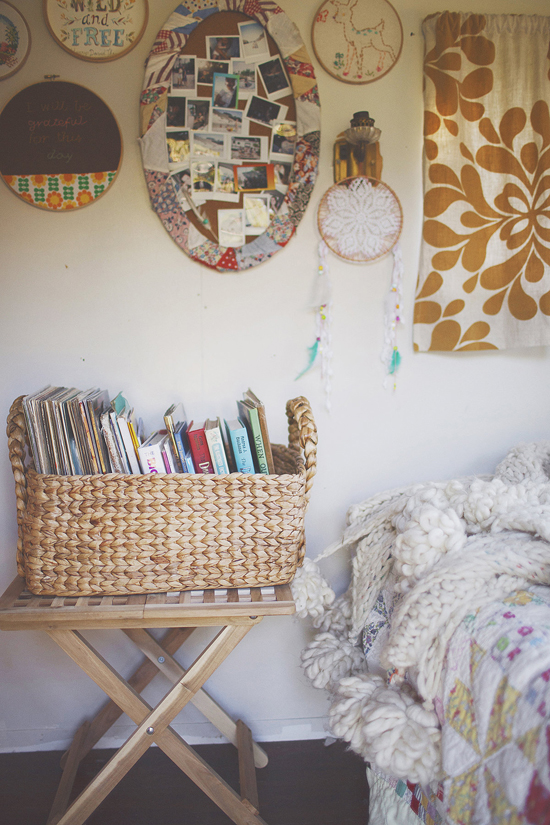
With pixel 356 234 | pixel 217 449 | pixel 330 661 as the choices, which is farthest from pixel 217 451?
pixel 356 234

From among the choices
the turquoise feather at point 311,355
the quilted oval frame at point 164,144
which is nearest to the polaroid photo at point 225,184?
the quilted oval frame at point 164,144

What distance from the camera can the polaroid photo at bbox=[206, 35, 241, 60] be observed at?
4.48 ft

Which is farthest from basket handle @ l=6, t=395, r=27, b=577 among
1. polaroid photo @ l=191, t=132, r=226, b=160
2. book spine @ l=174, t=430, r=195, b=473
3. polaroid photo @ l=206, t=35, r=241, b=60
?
polaroid photo @ l=206, t=35, r=241, b=60

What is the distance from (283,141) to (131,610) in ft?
4.23

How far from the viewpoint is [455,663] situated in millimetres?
831

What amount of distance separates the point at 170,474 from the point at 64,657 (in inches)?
36.1

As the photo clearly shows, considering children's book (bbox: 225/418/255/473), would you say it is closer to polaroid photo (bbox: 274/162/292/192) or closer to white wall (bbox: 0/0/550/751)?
white wall (bbox: 0/0/550/751)

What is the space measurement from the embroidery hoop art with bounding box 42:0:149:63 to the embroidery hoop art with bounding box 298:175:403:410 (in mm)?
672

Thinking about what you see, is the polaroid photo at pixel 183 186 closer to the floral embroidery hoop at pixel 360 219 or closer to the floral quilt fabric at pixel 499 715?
the floral embroidery hoop at pixel 360 219

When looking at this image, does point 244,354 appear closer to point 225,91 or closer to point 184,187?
point 184,187

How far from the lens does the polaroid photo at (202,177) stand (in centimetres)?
140

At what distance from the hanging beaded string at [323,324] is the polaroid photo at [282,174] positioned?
0.63 ft

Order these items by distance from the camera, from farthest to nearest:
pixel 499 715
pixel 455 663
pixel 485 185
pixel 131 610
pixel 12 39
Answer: pixel 485 185, pixel 12 39, pixel 131 610, pixel 455 663, pixel 499 715

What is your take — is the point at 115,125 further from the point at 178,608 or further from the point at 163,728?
the point at 163,728
